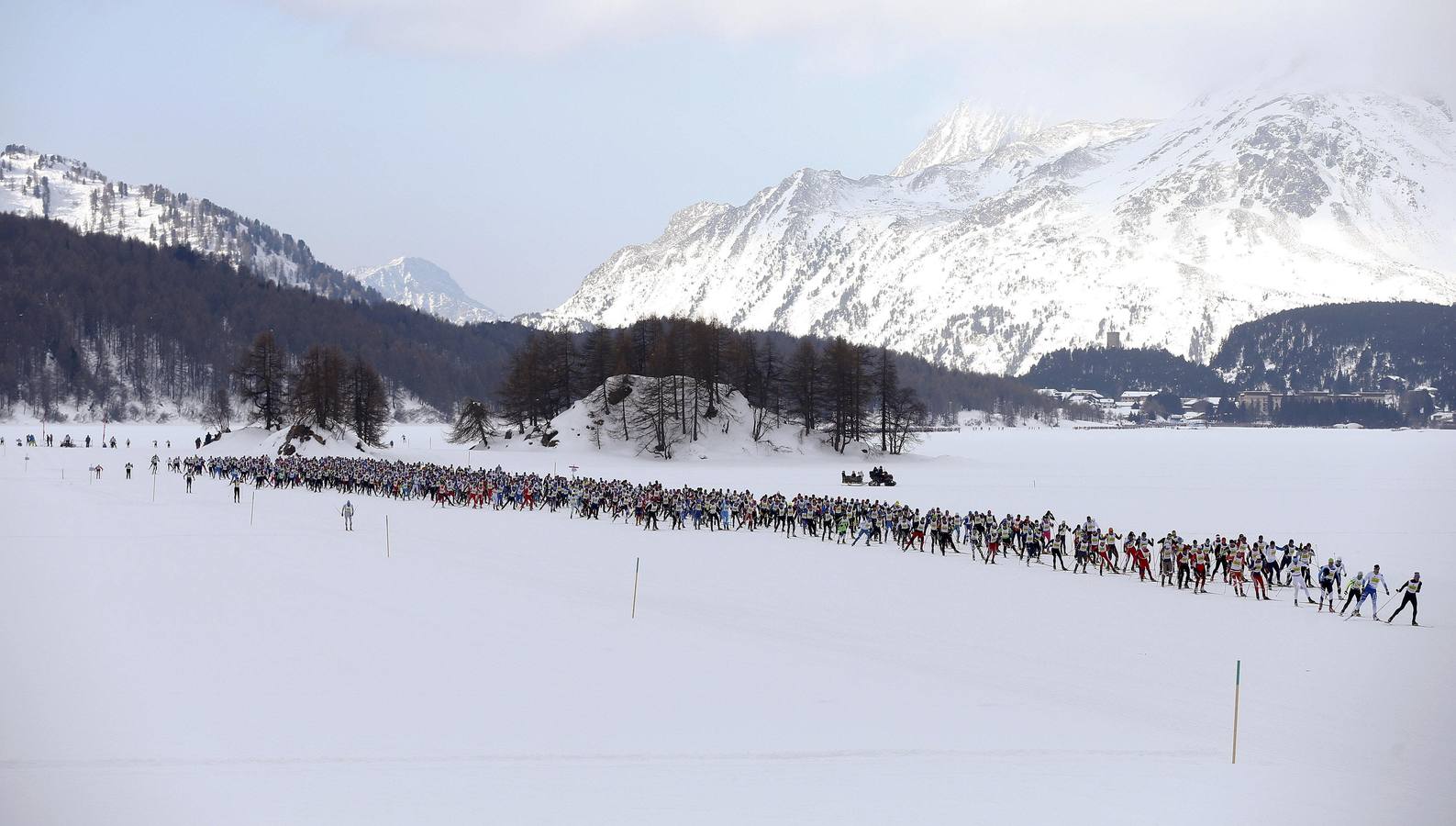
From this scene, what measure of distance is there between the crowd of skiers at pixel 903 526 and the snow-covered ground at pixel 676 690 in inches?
54.3

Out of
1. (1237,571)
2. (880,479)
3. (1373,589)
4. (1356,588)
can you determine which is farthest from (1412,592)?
(880,479)

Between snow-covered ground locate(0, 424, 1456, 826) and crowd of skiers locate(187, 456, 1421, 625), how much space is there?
1380 millimetres

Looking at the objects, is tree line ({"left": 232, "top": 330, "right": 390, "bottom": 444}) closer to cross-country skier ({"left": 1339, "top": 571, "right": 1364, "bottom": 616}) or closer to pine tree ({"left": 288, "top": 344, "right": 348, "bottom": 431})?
pine tree ({"left": 288, "top": 344, "right": 348, "bottom": 431})

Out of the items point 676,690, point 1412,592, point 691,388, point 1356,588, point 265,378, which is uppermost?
point 691,388

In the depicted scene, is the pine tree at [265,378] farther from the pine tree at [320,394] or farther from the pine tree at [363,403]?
the pine tree at [363,403]

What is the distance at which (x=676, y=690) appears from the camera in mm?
18344

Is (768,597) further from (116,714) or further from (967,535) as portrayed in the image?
(116,714)

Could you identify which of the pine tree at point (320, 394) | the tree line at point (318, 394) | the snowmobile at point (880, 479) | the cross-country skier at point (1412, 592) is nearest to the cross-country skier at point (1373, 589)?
the cross-country skier at point (1412, 592)

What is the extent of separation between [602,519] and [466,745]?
1265 inches

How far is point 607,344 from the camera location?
386 ft

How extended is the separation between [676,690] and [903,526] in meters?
21.9

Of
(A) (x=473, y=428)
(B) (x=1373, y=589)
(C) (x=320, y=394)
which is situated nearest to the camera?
(B) (x=1373, y=589)

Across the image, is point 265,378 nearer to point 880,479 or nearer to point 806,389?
point 806,389

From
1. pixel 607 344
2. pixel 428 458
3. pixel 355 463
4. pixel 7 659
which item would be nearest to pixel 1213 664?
pixel 7 659
